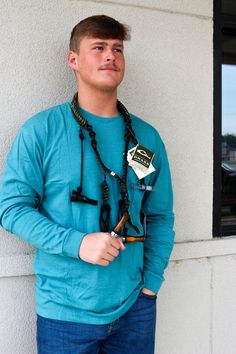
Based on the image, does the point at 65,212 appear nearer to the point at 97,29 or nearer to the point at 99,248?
the point at 99,248

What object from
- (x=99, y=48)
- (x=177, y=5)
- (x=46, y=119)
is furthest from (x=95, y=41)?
(x=177, y=5)

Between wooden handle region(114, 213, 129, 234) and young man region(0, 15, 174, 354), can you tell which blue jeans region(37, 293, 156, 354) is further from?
wooden handle region(114, 213, 129, 234)

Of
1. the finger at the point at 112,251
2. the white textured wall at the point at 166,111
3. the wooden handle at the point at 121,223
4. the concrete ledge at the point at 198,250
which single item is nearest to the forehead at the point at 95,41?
the white textured wall at the point at 166,111

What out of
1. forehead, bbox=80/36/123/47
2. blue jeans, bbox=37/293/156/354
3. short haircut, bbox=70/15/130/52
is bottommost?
blue jeans, bbox=37/293/156/354

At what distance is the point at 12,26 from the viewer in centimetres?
204

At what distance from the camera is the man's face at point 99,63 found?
182 centimetres

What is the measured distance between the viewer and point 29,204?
172 centimetres

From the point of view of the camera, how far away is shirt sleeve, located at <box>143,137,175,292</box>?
203 centimetres

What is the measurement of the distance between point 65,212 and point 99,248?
255mm

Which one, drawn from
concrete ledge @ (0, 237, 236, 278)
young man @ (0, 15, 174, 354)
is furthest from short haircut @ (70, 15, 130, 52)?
concrete ledge @ (0, 237, 236, 278)

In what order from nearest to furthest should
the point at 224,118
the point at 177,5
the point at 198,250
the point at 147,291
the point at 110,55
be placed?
the point at 110,55 → the point at 147,291 → the point at 177,5 → the point at 198,250 → the point at 224,118

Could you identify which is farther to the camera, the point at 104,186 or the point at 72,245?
the point at 104,186

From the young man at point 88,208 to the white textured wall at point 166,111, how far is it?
0.90 ft

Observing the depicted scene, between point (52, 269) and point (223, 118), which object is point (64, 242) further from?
point (223, 118)
